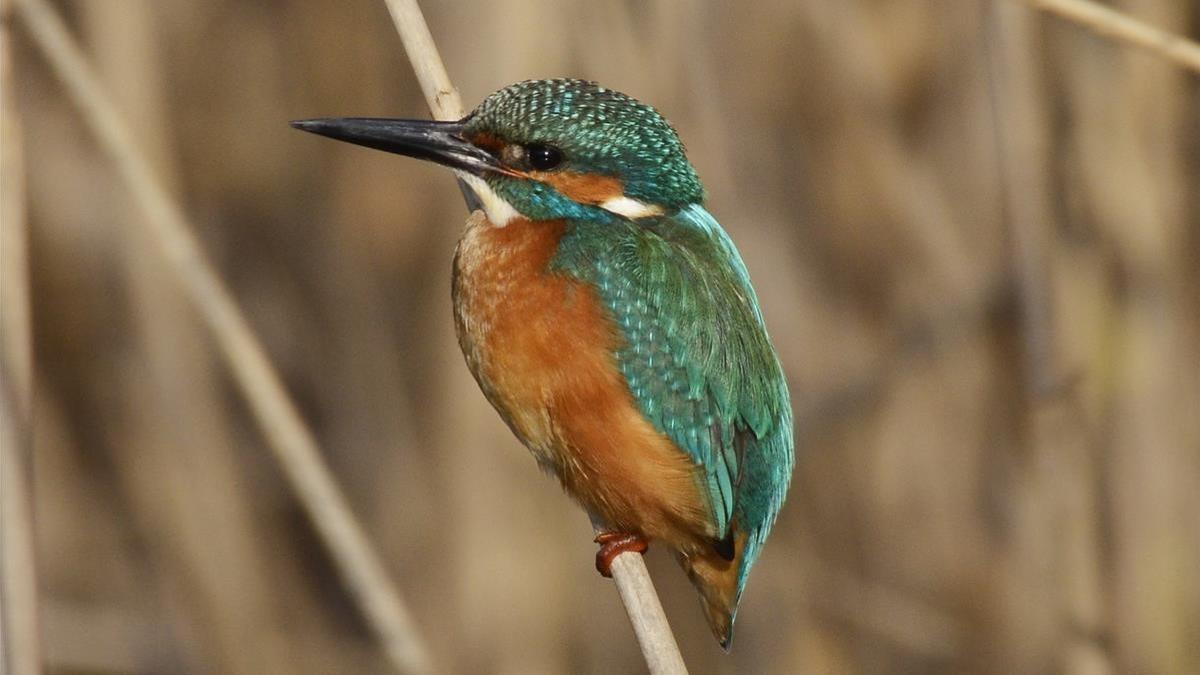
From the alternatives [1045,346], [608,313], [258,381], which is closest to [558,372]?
[608,313]

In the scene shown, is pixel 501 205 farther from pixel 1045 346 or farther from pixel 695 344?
pixel 1045 346

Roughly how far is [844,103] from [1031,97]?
0.67 meters

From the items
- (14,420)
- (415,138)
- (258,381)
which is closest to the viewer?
(14,420)

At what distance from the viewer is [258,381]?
251cm

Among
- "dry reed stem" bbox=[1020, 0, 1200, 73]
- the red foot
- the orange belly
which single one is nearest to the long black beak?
the orange belly

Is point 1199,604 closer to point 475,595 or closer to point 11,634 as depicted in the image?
point 475,595

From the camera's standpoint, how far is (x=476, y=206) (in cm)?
236

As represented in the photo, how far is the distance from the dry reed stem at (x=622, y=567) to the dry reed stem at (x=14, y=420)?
594mm

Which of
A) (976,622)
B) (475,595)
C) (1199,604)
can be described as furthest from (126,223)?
(1199,604)

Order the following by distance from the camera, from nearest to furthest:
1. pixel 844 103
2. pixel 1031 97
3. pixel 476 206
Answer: pixel 476 206
pixel 1031 97
pixel 844 103

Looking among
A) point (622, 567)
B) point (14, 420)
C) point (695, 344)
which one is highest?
point (14, 420)

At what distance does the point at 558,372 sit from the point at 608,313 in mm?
125

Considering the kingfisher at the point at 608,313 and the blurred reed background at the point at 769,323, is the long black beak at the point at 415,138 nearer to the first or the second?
the kingfisher at the point at 608,313

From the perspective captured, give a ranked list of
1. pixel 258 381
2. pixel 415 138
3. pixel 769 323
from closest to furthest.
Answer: pixel 415 138
pixel 258 381
pixel 769 323
